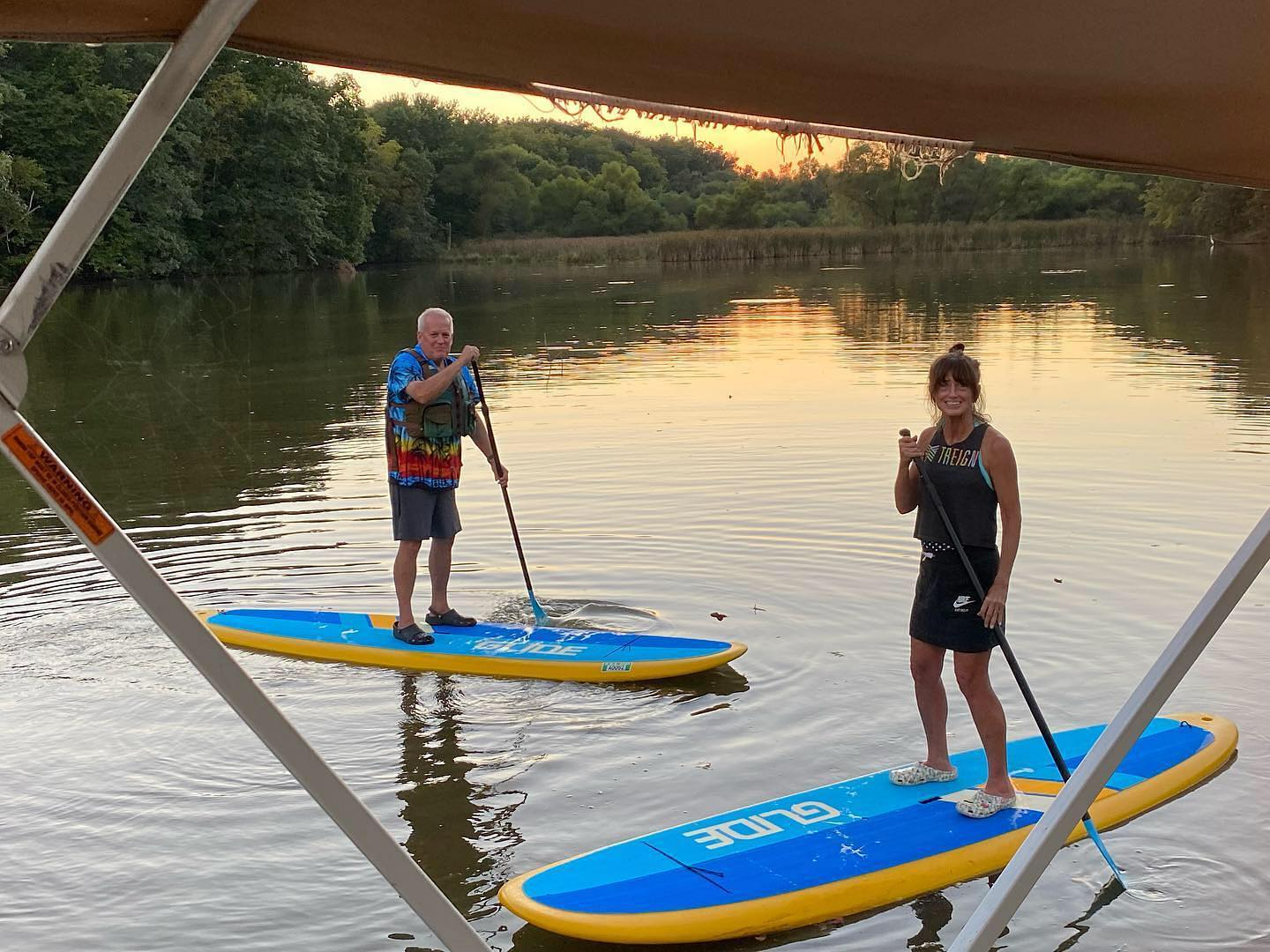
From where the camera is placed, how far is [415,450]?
7.18 meters

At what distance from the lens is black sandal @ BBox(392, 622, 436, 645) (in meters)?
7.10

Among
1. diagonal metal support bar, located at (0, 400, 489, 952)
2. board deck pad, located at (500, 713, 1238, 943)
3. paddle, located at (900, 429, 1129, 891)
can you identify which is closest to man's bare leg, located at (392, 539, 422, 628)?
board deck pad, located at (500, 713, 1238, 943)

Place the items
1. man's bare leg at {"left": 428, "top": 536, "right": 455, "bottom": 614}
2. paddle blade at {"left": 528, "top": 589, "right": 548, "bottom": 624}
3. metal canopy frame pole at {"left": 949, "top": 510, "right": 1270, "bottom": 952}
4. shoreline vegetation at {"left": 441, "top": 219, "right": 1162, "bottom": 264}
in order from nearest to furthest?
metal canopy frame pole at {"left": 949, "top": 510, "right": 1270, "bottom": 952}, man's bare leg at {"left": 428, "top": 536, "right": 455, "bottom": 614}, paddle blade at {"left": 528, "top": 589, "right": 548, "bottom": 624}, shoreline vegetation at {"left": 441, "top": 219, "right": 1162, "bottom": 264}

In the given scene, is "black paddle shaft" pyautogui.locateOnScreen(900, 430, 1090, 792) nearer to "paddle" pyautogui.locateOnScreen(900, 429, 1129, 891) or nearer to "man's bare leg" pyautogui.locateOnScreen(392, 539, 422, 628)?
"paddle" pyautogui.locateOnScreen(900, 429, 1129, 891)

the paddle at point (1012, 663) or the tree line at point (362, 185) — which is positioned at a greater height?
the tree line at point (362, 185)

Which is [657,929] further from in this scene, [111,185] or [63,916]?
[111,185]

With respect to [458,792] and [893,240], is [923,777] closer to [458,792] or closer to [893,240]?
[458,792]

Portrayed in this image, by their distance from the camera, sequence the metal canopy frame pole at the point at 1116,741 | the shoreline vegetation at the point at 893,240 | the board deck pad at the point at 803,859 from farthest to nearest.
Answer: the shoreline vegetation at the point at 893,240 → the board deck pad at the point at 803,859 → the metal canopy frame pole at the point at 1116,741

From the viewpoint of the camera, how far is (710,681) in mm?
6645

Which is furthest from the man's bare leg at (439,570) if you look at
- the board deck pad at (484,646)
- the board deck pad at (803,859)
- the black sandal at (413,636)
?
the board deck pad at (803,859)

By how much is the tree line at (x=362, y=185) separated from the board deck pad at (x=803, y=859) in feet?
7.44

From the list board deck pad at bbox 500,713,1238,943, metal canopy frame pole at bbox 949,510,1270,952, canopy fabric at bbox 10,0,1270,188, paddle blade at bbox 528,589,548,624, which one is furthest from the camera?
paddle blade at bbox 528,589,548,624

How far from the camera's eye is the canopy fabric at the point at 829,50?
2217mm

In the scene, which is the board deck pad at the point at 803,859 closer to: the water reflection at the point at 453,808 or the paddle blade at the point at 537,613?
the water reflection at the point at 453,808
